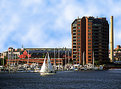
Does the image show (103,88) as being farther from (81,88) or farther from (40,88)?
(40,88)

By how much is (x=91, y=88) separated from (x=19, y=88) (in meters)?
26.9

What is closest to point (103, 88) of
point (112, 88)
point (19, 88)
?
point (112, 88)

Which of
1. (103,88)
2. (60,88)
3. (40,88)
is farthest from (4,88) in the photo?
(103,88)

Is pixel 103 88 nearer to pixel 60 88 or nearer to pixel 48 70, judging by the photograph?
pixel 60 88

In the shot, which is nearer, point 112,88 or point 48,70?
point 112,88

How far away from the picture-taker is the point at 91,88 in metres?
112

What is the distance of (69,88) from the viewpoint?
11262 cm

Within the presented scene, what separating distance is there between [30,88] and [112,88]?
3060 centimetres

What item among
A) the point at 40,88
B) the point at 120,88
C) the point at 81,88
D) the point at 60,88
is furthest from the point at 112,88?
the point at 40,88

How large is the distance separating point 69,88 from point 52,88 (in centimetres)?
644

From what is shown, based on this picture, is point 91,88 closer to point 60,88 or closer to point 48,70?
point 60,88

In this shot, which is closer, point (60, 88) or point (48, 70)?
point (60, 88)

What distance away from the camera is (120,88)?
11338 centimetres

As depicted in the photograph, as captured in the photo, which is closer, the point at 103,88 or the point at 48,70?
the point at 103,88
